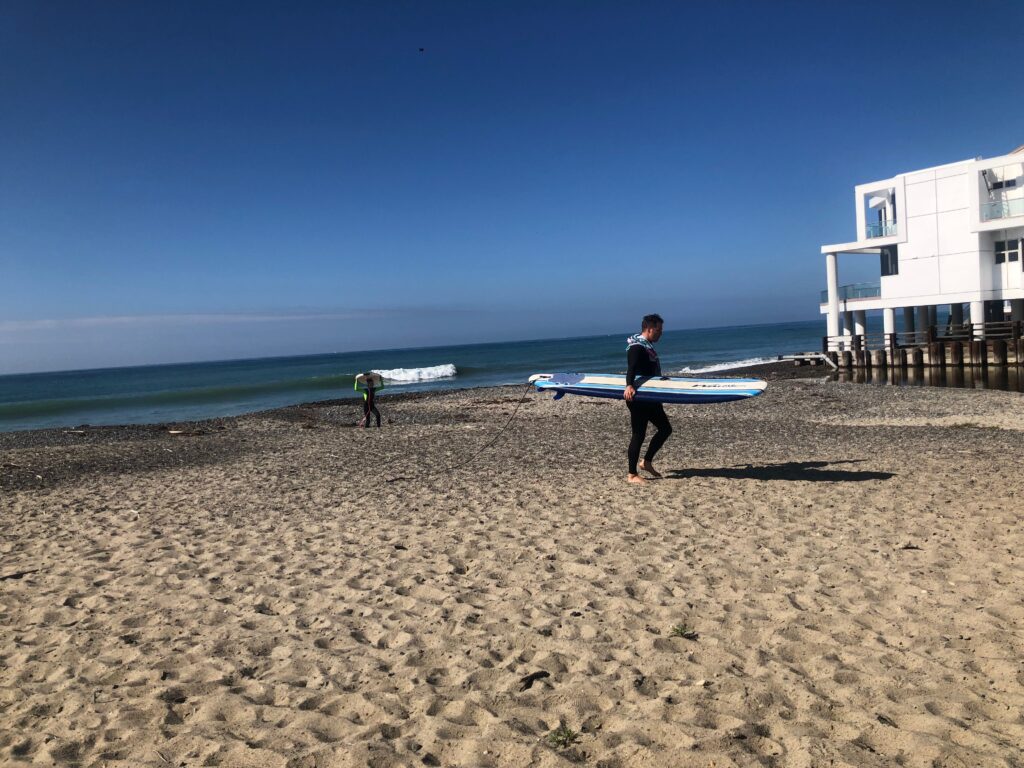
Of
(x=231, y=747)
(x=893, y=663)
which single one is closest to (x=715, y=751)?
(x=893, y=663)

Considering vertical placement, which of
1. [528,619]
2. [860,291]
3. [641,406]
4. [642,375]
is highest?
[860,291]

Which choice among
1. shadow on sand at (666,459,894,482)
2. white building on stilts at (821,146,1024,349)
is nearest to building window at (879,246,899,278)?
white building on stilts at (821,146,1024,349)

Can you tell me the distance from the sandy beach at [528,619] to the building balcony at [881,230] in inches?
1103

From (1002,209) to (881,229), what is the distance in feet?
17.1

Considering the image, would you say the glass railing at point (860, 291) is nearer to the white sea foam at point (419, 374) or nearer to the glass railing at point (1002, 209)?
the glass railing at point (1002, 209)

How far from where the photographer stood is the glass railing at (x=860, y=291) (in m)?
34.7

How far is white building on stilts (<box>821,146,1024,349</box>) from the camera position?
30312 mm

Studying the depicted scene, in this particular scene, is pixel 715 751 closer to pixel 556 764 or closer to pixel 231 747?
pixel 556 764

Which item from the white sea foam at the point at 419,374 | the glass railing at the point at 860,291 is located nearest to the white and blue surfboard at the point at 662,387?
the glass railing at the point at 860,291

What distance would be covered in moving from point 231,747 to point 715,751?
2076mm

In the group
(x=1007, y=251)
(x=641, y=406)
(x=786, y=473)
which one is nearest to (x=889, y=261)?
(x=1007, y=251)

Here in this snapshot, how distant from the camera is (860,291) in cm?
3509

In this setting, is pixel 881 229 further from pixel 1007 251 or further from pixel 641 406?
pixel 641 406

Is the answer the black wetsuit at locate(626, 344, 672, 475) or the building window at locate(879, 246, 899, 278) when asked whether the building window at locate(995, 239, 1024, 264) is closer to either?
the building window at locate(879, 246, 899, 278)
